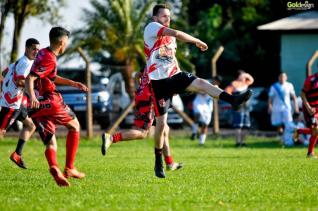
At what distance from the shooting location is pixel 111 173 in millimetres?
12203

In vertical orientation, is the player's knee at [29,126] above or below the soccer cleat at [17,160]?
above

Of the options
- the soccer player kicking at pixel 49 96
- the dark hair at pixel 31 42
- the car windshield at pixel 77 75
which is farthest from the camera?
the car windshield at pixel 77 75

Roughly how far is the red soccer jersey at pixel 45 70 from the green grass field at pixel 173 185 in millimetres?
1195

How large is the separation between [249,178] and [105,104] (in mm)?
18795

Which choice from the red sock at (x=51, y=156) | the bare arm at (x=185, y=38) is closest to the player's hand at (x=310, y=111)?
the bare arm at (x=185, y=38)

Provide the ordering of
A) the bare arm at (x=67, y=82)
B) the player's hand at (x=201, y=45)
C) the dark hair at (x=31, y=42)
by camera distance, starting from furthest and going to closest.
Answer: the dark hair at (x=31, y=42), the bare arm at (x=67, y=82), the player's hand at (x=201, y=45)

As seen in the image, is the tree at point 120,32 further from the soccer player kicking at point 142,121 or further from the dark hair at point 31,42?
the soccer player kicking at point 142,121

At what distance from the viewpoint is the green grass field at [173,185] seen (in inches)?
327

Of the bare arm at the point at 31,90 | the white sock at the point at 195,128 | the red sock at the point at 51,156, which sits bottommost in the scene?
the white sock at the point at 195,128

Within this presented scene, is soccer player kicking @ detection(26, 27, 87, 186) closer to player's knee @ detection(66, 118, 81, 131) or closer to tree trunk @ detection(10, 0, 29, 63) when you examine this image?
player's knee @ detection(66, 118, 81, 131)

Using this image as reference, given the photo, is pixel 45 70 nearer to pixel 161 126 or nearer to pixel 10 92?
pixel 161 126

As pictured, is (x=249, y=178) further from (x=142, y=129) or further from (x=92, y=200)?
(x=92, y=200)

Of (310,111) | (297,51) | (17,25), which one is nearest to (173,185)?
(310,111)

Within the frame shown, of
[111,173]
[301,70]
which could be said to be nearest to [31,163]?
[111,173]
